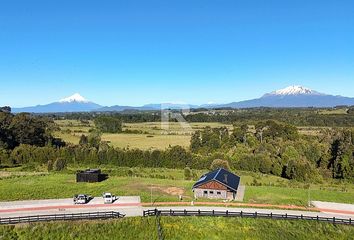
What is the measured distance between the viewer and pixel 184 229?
115 feet

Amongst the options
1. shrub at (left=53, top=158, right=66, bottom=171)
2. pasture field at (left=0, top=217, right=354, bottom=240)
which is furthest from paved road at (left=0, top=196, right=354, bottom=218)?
shrub at (left=53, top=158, right=66, bottom=171)

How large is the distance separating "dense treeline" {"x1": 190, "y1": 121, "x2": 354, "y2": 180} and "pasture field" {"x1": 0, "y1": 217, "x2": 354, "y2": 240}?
2833cm

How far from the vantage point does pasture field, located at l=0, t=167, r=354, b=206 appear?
44625 mm

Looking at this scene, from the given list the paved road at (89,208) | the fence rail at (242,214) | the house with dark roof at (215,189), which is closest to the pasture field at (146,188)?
the house with dark roof at (215,189)

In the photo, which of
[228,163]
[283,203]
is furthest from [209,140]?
[283,203]

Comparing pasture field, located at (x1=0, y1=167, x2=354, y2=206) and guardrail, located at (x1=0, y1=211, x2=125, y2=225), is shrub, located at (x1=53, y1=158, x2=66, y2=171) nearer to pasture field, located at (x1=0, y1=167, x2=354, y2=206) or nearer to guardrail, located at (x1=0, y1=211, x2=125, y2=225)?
pasture field, located at (x1=0, y1=167, x2=354, y2=206)

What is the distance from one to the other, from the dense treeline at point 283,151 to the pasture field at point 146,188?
4.99m

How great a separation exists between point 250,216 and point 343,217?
10286 mm

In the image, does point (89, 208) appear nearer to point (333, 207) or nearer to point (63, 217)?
point (63, 217)

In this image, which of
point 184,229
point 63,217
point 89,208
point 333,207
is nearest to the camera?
point 184,229

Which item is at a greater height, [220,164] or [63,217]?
[220,164]

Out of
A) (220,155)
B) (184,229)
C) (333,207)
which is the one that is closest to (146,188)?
(184,229)

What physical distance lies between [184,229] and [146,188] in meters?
14.6

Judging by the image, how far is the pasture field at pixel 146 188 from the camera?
4462 cm
